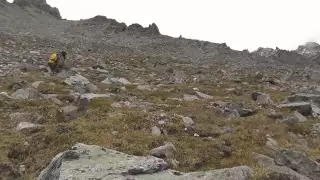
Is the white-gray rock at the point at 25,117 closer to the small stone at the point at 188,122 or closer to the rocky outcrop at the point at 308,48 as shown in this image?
the small stone at the point at 188,122

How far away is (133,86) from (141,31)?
223ft

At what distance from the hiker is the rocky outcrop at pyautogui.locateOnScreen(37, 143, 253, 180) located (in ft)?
92.7

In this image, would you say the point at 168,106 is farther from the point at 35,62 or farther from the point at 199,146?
the point at 35,62

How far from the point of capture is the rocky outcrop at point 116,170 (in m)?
12.1

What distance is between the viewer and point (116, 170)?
1252 cm

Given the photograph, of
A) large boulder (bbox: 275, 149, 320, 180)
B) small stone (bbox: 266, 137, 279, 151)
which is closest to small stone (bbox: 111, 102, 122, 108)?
small stone (bbox: 266, 137, 279, 151)

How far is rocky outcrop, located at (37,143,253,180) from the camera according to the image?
39.9ft

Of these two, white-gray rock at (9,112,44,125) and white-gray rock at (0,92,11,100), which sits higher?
white-gray rock at (9,112,44,125)

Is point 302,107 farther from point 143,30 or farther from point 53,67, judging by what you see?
point 143,30

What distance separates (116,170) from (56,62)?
99.3 ft

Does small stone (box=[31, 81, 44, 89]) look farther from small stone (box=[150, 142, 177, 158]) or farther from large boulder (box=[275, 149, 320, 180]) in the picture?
large boulder (box=[275, 149, 320, 180])

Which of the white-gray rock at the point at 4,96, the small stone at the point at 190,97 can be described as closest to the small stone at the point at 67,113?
the white-gray rock at the point at 4,96

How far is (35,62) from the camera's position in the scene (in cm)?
4506

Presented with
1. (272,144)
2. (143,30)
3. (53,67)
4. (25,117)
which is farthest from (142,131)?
(143,30)
